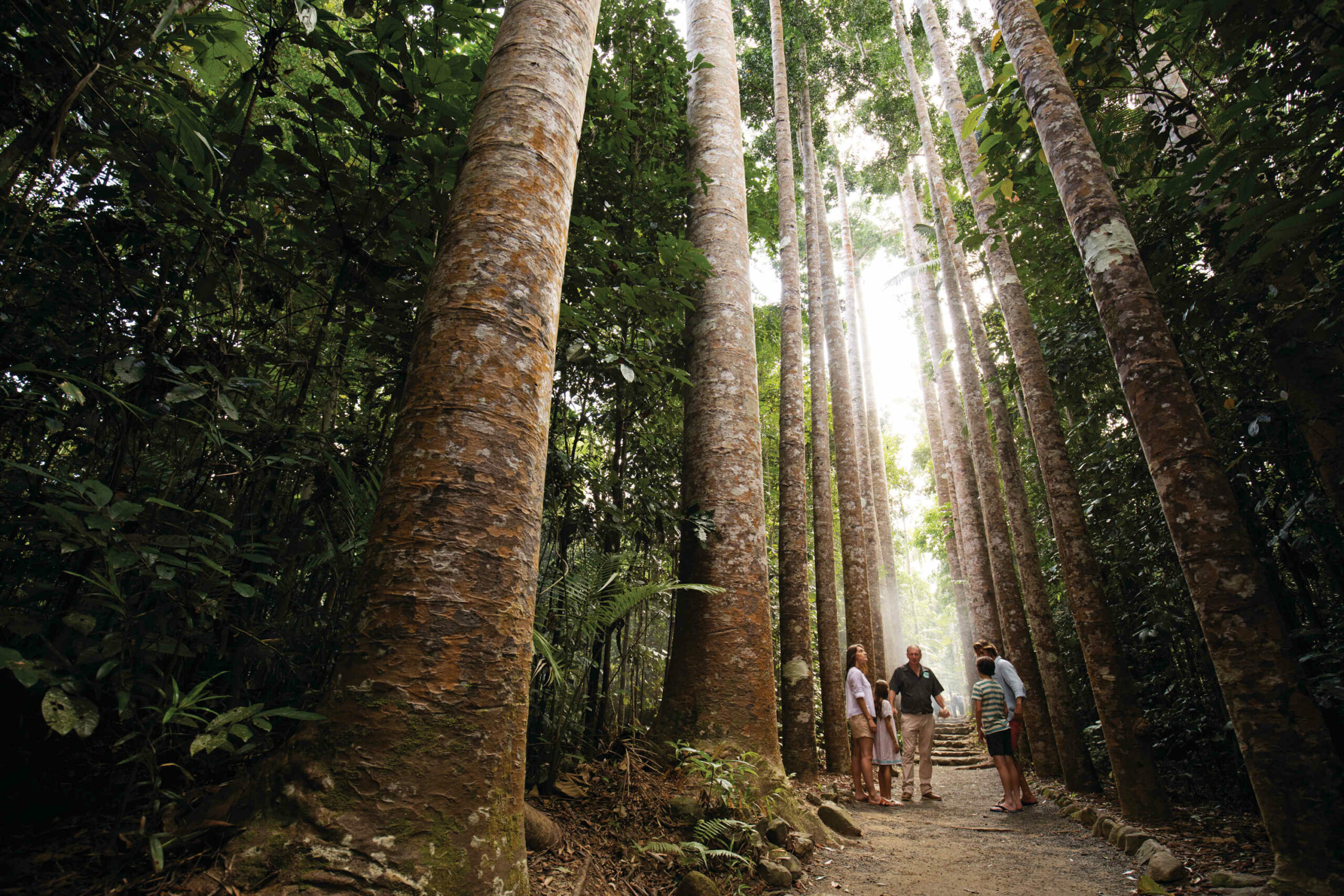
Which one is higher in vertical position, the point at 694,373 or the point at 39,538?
the point at 694,373

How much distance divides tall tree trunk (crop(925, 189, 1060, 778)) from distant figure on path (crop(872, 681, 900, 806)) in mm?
1715

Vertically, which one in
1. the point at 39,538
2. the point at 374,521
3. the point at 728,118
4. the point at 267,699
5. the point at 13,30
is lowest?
the point at 267,699

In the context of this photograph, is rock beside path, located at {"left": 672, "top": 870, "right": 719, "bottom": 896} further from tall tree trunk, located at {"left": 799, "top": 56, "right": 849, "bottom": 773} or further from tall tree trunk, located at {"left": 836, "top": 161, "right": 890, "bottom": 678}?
tall tree trunk, located at {"left": 836, "top": 161, "right": 890, "bottom": 678}

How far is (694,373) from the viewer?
5277mm

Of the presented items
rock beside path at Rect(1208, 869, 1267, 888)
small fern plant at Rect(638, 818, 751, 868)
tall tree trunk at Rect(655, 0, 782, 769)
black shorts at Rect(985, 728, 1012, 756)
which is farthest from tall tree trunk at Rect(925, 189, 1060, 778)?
small fern plant at Rect(638, 818, 751, 868)

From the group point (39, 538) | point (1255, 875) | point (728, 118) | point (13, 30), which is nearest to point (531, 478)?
point (39, 538)

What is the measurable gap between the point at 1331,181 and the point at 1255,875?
3405 millimetres

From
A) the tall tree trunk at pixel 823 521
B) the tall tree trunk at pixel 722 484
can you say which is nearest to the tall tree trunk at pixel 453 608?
the tall tree trunk at pixel 722 484

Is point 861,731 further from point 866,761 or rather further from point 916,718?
point 916,718

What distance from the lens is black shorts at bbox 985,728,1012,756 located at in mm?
6141

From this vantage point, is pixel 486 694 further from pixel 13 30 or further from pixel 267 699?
pixel 13 30

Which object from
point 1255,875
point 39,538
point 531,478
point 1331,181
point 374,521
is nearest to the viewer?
point 39,538

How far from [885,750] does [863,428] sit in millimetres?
11804

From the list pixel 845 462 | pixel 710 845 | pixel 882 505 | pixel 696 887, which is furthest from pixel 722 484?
pixel 882 505
